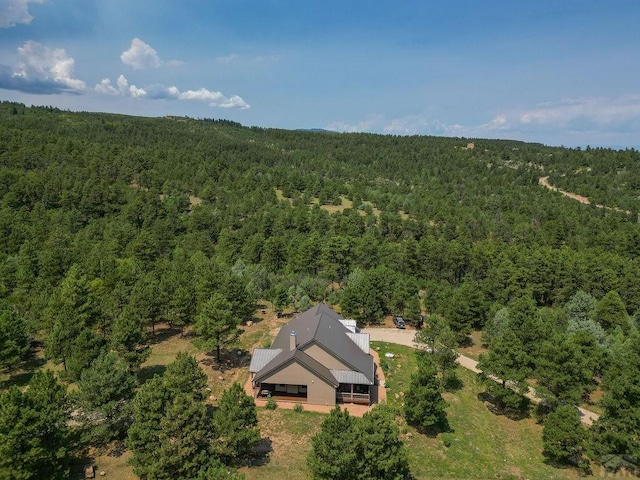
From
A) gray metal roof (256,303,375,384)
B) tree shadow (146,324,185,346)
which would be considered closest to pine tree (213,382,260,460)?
gray metal roof (256,303,375,384)

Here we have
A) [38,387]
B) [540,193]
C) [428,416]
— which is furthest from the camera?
[540,193]

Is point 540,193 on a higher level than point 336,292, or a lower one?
higher

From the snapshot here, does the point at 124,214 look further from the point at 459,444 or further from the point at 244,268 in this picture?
the point at 459,444

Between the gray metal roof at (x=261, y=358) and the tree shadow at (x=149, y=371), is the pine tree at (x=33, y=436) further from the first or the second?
the gray metal roof at (x=261, y=358)

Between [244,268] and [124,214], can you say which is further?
[124,214]

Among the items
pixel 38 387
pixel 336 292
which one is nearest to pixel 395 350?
pixel 336 292

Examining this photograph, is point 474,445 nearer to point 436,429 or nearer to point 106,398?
point 436,429
